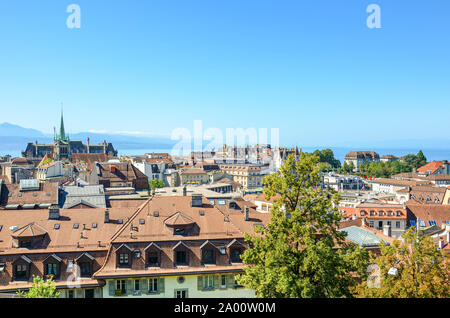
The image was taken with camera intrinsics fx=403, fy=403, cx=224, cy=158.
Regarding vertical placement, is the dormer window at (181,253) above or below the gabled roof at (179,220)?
below

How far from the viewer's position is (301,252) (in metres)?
19.5

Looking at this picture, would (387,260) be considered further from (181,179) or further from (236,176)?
(236,176)

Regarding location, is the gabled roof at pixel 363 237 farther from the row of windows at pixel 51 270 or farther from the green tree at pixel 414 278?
the row of windows at pixel 51 270

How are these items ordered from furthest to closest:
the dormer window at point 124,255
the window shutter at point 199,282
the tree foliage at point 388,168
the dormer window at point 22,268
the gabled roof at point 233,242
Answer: the tree foliage at point 388,168 → the gabled roof at point 233,242 → the window shutter at point 199,282 → the dormer window at point 124,255 → the dormer window at point 22,268

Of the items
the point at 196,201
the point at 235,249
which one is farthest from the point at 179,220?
the point at 235,249

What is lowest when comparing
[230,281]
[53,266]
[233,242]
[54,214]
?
[230,281]

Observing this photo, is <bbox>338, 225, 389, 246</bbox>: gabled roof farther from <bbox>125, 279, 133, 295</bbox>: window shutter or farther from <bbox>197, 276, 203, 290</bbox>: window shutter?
<bbox>125, 279, 133, 295</bbox>: window shutter

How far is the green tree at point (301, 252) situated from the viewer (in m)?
18.5

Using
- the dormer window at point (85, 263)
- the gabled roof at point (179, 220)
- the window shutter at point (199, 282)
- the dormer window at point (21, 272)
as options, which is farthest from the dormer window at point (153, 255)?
the dormer window at point (21, 272)

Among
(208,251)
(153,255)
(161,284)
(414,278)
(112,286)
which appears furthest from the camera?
(208,251)

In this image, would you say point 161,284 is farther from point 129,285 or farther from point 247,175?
point 247,175

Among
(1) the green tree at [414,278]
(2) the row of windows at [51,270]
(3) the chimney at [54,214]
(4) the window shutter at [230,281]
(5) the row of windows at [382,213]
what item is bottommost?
(5) the row of windows at [382,213]
